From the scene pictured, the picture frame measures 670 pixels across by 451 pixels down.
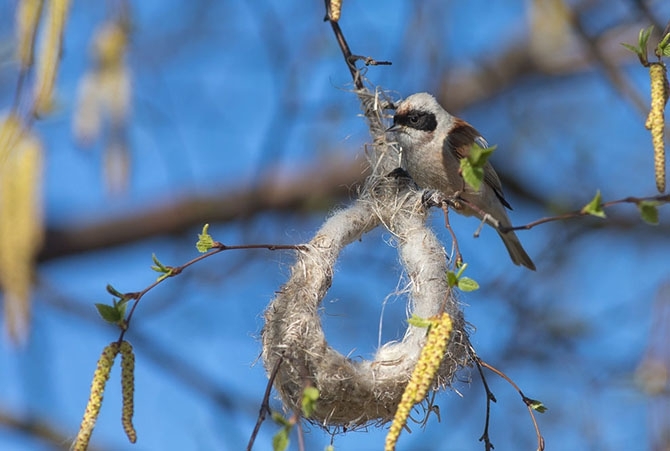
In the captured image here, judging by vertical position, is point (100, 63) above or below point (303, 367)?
above

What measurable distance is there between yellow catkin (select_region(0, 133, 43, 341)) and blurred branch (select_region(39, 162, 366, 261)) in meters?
3.39

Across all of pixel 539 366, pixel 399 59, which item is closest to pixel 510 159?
pixel 539 366

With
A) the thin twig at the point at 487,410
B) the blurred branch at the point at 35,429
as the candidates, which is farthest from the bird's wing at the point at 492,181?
the blurred branch at the point at 35,429

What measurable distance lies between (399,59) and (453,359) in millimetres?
2566

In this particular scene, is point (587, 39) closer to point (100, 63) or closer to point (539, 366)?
point (100, 63)

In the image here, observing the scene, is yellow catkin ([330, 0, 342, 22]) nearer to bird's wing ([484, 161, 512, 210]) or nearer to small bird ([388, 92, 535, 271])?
small bird ([388, 92, 535, 271])

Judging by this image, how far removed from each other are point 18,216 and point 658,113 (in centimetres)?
190

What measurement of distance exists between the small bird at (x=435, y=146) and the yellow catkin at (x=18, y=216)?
118cm

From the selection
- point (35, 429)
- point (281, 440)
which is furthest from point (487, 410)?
point (35, 429)

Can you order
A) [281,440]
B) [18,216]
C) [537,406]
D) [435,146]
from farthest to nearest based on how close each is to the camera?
1. [435,146]
2. [18,216]
3. [537,406]
4. [281,440]

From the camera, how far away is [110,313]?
162cm

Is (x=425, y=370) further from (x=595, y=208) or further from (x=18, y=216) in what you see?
(x=18, y=216)

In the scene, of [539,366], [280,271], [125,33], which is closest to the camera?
[280,271]

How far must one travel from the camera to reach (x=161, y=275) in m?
1.74
